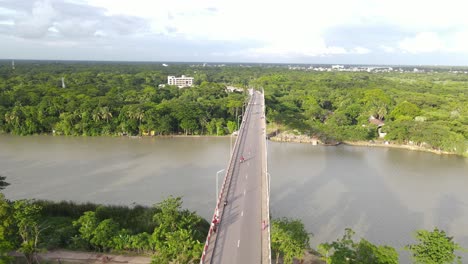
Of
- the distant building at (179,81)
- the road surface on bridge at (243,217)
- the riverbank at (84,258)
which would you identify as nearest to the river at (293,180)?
the road surface on bridge at (243,217)

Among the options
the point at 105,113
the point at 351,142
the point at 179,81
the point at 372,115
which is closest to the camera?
the point at 351,142

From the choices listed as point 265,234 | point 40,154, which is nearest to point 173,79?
point 40,154

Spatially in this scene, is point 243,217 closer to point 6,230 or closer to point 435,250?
point 435,250

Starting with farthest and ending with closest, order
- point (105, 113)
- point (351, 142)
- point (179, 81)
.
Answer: point (179, 81), point (105, 113), point (351, 142)

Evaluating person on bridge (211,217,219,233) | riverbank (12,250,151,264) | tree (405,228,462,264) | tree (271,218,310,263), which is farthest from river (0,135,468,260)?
person on bridge (211,217,219,233)

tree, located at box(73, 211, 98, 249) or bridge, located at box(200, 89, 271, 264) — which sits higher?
bridge, located at box(200, 89, 271, 264)

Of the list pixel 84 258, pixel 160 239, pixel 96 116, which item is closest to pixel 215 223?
pixel 160 239

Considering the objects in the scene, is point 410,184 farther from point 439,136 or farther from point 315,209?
point 439,136

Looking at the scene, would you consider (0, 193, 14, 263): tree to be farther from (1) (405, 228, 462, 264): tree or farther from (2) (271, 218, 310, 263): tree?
(1) (405, 228, 462, 264): tree
